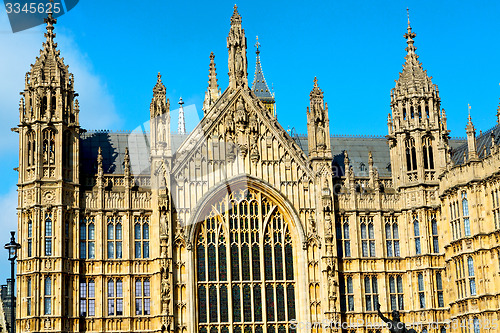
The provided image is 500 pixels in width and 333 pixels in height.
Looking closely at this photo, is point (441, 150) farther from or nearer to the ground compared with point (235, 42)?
nearer to the ground

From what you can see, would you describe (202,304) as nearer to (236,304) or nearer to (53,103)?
(236,304)

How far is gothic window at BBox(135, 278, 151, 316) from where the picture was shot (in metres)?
61.6

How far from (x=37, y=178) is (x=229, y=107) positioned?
14.5 meters

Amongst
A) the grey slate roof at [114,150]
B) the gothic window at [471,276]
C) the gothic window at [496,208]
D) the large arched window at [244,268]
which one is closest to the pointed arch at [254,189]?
the large arched window at [244,268]

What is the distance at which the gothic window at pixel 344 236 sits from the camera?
65000 millimetres

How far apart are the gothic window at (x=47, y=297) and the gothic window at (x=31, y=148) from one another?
815 cm

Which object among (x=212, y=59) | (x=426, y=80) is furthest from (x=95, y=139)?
(x=426, y=80)

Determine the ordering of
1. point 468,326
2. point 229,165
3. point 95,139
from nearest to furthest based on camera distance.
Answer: point 468,326, point 229,165, point 95,139

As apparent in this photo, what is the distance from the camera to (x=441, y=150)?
216 ft

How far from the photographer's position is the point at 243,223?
63906mm

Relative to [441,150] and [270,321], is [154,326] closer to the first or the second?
[270,321]

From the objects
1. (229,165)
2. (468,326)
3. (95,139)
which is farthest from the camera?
(95,139)

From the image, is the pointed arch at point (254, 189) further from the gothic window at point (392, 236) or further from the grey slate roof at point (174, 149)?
the gothic window at point (392, 236)

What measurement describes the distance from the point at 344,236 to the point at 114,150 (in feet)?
60.5
